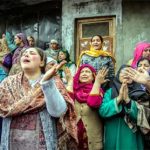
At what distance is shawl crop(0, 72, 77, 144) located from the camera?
3.63 meters

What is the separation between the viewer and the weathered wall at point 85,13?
929cm

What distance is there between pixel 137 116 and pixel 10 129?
1.46m

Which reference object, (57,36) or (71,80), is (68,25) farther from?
(71,80)

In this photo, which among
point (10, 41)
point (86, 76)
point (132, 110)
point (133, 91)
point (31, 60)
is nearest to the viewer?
point (31, 60)

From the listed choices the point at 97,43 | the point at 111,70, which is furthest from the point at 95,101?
the point at 97,43

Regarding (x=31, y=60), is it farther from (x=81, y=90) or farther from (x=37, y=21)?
(x=37, y=21)

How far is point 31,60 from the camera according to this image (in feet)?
12.4

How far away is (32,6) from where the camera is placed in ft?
36.2

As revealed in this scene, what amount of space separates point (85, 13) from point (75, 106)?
5119 mm

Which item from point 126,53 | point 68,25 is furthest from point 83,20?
point 126,53

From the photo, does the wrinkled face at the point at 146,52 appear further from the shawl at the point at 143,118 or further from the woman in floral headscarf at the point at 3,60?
the woman in floral headscarf at the point at 3,60

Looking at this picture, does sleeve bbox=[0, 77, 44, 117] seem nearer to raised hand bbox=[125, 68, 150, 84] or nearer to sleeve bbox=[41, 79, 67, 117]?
sleeve bbox=[41, 79, 67, 117]

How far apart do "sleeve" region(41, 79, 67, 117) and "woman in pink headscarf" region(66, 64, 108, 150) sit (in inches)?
37.0

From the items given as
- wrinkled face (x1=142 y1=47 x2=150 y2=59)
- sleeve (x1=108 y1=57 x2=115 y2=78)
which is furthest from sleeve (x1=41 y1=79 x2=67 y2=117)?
wrinkled face (x1=142 y1=47 x2=150 y2=59)
